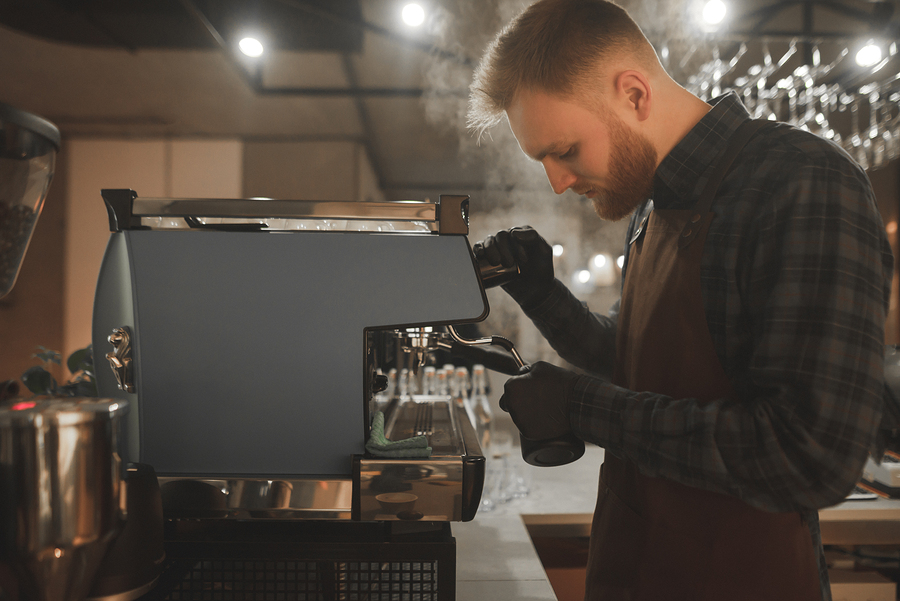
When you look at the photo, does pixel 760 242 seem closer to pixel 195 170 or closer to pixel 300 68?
pixel 300 68

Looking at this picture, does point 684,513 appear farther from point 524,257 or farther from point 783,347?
point 524,257

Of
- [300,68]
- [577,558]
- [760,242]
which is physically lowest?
[577,558]

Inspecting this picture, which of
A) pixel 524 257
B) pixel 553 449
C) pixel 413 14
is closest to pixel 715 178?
pixel 524 257

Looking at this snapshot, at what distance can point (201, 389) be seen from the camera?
0.62 metres

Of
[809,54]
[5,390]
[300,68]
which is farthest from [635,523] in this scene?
[809,54]

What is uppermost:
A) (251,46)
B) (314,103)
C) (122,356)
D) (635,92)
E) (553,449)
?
(251,46)

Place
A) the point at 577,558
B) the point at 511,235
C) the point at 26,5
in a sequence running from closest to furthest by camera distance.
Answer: the point at 511,235
the point at 577,558
the point at 26,5

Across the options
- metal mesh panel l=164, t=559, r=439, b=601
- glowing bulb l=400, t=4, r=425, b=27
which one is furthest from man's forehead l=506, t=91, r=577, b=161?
glowing bulb l=400, t=4, r=425, b=27

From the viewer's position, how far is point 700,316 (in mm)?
685

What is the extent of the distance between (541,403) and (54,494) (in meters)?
0.50

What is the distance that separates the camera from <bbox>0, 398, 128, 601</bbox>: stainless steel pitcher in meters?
0.41

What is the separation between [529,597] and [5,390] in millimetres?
987

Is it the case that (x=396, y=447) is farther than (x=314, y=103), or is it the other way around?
(x=314, y=103)

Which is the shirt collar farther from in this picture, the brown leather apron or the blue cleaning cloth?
the blue cleaning cloth
